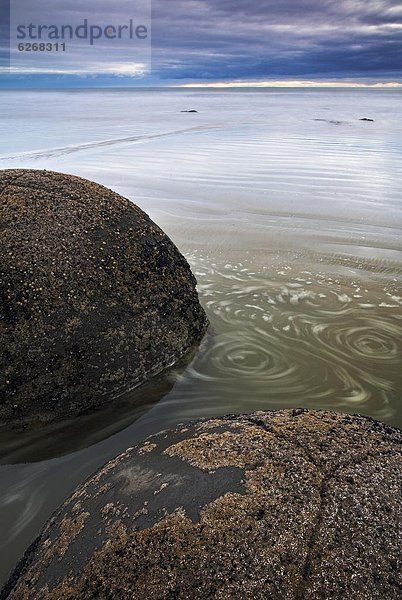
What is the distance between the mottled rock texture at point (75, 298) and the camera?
115 inches

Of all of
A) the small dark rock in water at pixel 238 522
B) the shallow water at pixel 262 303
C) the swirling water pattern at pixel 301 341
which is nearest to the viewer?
the small dark rock in water at pixel 238 522

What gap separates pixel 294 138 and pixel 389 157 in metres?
5.23

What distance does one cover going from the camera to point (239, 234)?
22.0 ft

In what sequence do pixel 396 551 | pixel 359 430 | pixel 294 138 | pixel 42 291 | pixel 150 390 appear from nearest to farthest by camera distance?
1. pixel 396 551
2. pixel 359 430
3. pixel 42 291
4. pixel 150 390
5. pixel 294 138

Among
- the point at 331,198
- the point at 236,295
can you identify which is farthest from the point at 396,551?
the point at 331,198

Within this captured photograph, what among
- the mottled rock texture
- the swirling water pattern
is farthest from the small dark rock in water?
the swirling water pattern

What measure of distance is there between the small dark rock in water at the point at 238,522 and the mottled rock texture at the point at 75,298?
41.7 inches

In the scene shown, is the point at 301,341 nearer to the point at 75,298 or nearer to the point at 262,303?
the point at 262,303

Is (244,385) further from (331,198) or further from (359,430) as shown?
(331,198)

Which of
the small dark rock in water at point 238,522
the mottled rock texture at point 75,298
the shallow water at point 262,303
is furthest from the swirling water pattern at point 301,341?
the small dark rock in water at point 238,522

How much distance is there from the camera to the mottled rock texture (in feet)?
9.59

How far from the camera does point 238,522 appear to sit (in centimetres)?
153

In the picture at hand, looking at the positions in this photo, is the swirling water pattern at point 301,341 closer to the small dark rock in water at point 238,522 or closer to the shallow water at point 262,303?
the shallow water at point 262,303

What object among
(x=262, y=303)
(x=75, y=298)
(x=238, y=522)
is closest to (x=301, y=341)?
(x=262, y=303)
